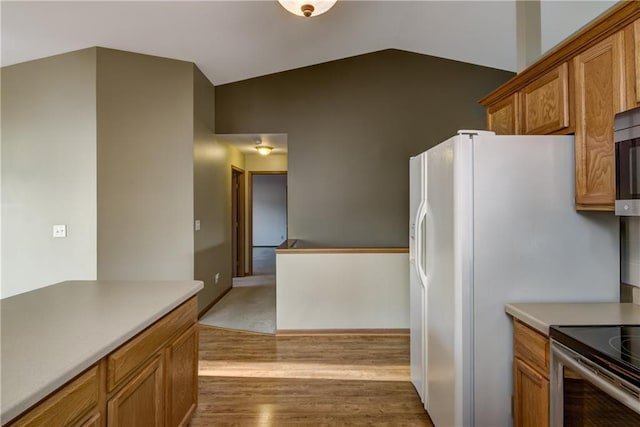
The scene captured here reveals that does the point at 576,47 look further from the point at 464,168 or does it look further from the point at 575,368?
the point at 575,368

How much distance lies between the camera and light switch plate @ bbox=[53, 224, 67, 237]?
Answer: 339cm

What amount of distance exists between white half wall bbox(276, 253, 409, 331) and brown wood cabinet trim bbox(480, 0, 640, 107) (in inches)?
84.1

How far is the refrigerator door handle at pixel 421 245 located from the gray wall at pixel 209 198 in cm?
259

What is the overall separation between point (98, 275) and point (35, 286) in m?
0.71

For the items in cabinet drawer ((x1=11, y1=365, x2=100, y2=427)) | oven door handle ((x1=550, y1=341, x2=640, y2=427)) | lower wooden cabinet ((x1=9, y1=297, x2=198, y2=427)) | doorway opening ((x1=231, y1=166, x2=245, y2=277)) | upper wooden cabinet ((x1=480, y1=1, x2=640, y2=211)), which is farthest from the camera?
doorway opening ((x1=231, y1=166, x2=245, y2=277))

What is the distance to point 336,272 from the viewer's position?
11.8ft

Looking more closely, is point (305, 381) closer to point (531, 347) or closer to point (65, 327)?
point (531, 347)

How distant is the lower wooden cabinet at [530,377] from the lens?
1.37 m

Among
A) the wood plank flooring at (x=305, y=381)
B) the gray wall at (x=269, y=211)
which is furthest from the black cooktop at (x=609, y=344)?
the gray wall at (x=269, y=211)

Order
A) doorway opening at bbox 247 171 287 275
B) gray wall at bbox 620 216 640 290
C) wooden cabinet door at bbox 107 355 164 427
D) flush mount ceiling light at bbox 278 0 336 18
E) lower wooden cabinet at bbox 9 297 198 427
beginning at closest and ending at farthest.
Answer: lower wooden cabinet at bbox 9 297 198 427, wooden cabinet door at bbox 107 355 164 427, gray wall at bbox 620 216 640 290, flush mount ceiling light at bbox 278 0 336 18, doorway opening at bbox 247 171 287 275

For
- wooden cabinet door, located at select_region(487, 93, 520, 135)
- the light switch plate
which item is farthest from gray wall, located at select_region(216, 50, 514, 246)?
the light switch plate

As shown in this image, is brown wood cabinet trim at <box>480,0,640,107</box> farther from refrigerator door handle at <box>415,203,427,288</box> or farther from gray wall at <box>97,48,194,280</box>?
→ gray wall at <box>97,48,194,280</box>

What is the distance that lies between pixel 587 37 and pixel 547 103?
356mm

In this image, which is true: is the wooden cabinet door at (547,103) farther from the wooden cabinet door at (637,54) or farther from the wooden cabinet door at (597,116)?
the wooden cabinet door at (637,54)
